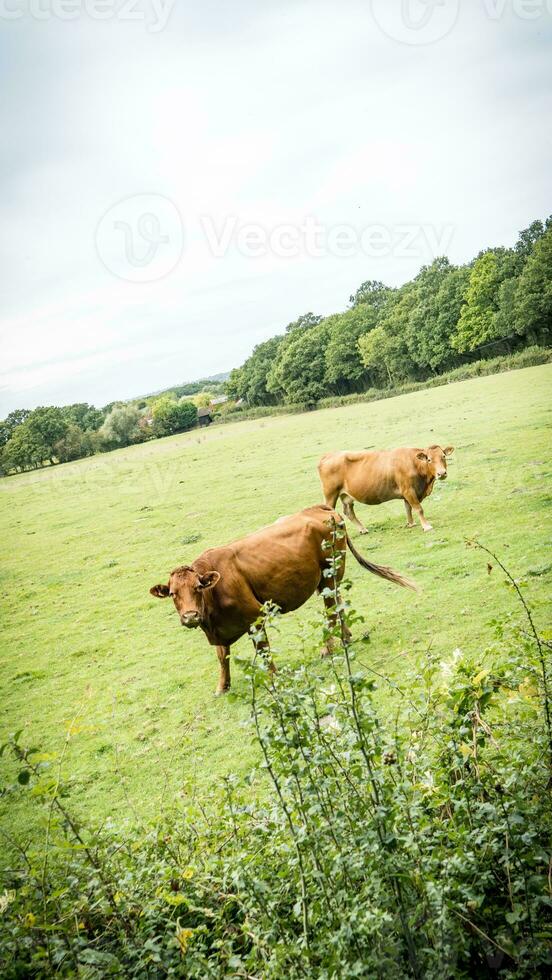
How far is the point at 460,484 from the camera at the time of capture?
14523 mm

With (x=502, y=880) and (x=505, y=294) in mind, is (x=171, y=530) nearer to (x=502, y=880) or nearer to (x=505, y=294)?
(x=502, y=880)

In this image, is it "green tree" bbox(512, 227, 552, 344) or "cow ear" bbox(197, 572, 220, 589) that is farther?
"green tree" bbox(512, 227, 552, 344)

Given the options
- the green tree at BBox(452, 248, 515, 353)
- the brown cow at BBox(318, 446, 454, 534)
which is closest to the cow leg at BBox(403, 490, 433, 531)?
the brown cow at BBox(318, 446, 454, 534)

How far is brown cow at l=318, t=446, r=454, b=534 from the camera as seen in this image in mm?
12156

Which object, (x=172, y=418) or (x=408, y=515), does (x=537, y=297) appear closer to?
(x=408, y=515)

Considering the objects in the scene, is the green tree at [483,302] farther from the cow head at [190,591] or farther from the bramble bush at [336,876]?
the bramble bush at [336,876]

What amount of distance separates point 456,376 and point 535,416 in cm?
3342

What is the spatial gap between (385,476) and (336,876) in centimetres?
1034

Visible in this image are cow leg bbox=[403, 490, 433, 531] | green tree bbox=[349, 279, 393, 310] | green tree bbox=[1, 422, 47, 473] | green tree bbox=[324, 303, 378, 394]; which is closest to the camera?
cow leg bbox=[403, 490, 433, 531]

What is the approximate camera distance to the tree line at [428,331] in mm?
50812

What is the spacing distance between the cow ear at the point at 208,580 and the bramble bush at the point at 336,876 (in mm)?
3697

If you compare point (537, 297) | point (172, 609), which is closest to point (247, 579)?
point (172, 609)

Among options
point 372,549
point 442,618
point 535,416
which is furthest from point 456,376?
point 442,618

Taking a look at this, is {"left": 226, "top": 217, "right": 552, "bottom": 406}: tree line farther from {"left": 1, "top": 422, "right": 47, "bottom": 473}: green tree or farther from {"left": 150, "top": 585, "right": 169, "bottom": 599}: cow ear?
{"left": 150, "top": 585, "right": 169, "bottom": 599}: cow ear
